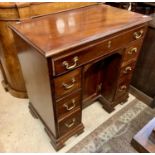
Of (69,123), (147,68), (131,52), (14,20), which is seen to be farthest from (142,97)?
(14,20)

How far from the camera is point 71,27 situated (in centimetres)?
102

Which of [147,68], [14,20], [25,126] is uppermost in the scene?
[14,20]

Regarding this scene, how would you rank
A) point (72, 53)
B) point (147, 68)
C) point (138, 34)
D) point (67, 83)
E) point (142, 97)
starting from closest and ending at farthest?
point (72, 53), point (67, 83), point (138, 34), point (147, 68), point (142, 97)

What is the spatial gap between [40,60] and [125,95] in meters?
1.06

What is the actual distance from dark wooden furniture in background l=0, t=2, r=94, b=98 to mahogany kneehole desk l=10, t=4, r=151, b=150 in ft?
0.26

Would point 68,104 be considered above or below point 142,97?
above

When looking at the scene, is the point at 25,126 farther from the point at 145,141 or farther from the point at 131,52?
the point at 131,52

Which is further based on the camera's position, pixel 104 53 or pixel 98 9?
pixel 98 9

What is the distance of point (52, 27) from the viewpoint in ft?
3.34

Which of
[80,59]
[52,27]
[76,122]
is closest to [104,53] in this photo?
[80,59]

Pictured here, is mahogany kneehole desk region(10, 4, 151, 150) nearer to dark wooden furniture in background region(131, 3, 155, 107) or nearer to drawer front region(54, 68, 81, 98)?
drawer front region(54, 68, 81, 98)

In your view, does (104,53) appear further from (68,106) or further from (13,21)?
(13,21)

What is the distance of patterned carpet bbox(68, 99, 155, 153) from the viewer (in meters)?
1.32

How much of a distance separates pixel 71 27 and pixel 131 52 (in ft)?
1.80
